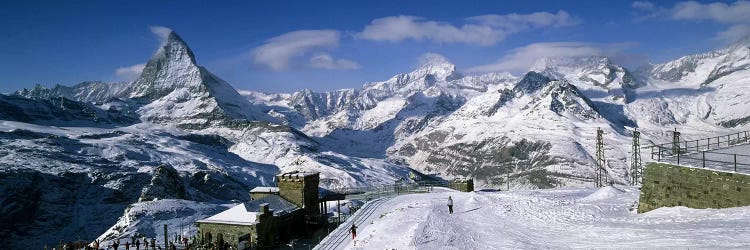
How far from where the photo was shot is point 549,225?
30.4 m

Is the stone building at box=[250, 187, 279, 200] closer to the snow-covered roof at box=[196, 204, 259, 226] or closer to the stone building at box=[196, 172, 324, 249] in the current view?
the stone building at box=[196, 172, 324, 249]

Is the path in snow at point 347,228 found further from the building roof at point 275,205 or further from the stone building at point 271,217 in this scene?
the building roof at point 275,205

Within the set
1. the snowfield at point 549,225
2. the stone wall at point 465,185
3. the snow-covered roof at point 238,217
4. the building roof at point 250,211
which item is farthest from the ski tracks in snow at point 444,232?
the stone wall at point 465,185

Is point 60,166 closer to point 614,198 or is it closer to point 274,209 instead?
point 274,209

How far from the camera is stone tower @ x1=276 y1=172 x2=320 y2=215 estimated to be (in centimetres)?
4438

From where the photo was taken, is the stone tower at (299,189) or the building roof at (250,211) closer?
the building roof at (250,211)

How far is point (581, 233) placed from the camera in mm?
26781

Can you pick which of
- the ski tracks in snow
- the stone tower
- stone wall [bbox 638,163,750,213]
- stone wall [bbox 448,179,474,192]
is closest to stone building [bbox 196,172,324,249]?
the stone tower

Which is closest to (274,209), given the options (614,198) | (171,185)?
(614,198)

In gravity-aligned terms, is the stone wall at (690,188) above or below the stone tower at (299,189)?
above

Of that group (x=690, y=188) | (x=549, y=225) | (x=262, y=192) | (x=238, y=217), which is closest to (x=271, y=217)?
(x=238, y=217)

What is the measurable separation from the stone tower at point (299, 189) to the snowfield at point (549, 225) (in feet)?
22.6

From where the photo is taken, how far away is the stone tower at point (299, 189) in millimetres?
44375

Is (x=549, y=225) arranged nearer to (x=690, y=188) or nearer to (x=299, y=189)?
(x=690, y=188)
